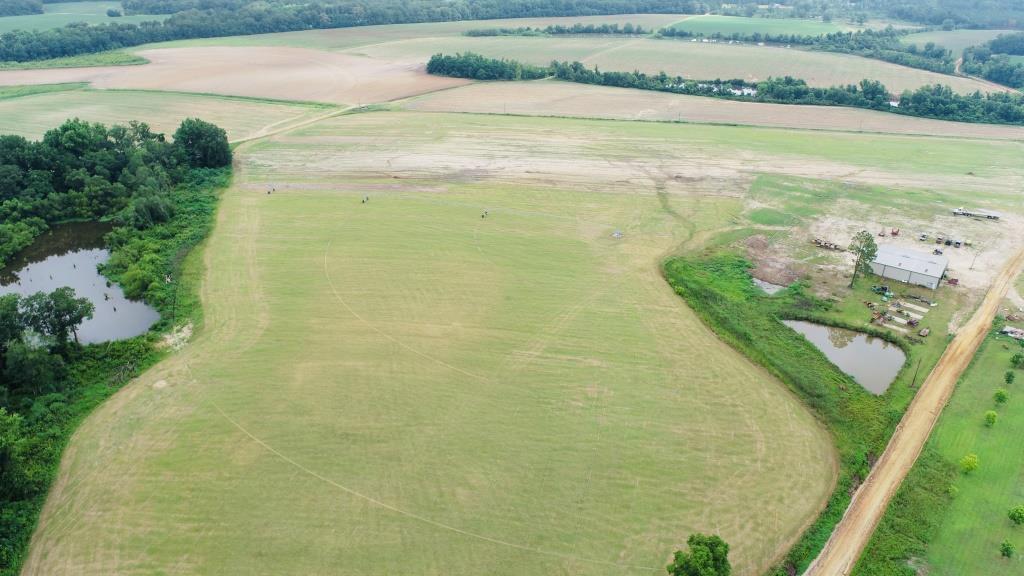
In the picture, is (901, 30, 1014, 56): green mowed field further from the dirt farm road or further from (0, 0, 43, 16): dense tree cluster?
(0, 0, 43, 16): dense tree cluster

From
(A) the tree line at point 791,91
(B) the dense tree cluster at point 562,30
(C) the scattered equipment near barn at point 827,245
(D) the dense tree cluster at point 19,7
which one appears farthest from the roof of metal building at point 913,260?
(D) the dense tree cluster at point 19,7

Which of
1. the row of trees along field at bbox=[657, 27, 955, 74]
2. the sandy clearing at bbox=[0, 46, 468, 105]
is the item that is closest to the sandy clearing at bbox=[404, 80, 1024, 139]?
the sandy clearing at bbox=[0, 46, 468, 105]

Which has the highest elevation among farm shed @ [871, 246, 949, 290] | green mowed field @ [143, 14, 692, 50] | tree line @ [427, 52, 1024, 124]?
green mowed field @ [143, 14, 692, 50]

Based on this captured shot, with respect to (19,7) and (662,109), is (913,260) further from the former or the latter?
(19,7)

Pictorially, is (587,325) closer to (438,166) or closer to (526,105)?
(438,166)

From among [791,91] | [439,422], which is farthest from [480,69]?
[439,422]

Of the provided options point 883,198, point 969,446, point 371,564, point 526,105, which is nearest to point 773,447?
point 969,446

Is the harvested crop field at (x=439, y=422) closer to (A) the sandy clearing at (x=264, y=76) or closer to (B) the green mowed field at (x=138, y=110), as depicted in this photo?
(B) the green mowed field at (x=138, y=110)
